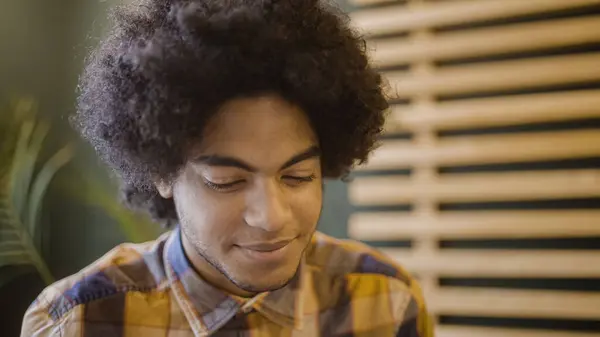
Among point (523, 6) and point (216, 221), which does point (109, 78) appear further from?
point (523, 6)

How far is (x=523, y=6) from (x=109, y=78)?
2.85ft

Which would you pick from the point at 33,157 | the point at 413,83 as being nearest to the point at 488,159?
the point at 413,83

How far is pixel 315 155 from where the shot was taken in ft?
2.63

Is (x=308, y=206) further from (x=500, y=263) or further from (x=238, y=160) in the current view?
(x=500, y=263)

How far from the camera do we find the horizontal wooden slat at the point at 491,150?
46.5 inches

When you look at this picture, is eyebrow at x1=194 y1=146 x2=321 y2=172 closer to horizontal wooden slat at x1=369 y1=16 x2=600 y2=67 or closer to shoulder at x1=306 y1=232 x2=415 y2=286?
shoulder at x1=306 y1=232 x2=415 y2=286

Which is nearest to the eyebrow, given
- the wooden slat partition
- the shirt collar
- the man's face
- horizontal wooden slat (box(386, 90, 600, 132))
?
the man's face

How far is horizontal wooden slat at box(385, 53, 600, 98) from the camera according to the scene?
3.84ft

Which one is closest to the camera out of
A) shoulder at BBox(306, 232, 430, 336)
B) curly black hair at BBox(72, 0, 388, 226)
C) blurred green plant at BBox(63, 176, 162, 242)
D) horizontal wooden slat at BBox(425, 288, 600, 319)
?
curly black hair at BBox(72, 0, 388, 226)

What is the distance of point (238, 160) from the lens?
2.44 feet

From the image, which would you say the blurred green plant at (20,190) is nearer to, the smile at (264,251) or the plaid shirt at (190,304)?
the plaid shirt at (190,304)

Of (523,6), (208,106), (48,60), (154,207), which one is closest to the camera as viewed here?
(208,106)

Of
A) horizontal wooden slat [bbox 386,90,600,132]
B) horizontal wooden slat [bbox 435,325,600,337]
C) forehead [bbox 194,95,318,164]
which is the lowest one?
horizontal wooden slat [bbox 435,325,600,337]

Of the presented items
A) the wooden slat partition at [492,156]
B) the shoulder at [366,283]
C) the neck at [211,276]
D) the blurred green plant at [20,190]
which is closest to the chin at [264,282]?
the neck at [211,276]
